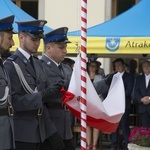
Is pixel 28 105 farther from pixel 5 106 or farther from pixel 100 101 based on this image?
pixel 100 101

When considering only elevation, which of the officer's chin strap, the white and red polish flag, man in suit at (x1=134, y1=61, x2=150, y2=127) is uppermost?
the officer's chin strap

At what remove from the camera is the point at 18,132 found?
5.88m

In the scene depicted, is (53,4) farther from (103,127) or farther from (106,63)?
(103,127)

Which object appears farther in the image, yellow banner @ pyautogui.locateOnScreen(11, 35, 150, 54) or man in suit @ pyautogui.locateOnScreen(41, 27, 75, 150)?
yellow banner @ pyautogui.locateOnScreen(11, 35, 150, 54)

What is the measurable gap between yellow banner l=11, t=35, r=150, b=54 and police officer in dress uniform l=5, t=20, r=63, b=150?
461cm

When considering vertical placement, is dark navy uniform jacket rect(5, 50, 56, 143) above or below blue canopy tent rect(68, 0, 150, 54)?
below

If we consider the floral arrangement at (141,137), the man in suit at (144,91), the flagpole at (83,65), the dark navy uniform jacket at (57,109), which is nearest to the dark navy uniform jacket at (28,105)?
the dark navy uniform jacket at (57,109)

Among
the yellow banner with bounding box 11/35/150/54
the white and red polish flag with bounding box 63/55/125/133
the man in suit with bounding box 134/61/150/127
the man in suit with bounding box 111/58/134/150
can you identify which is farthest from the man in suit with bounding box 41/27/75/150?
the man in suit with bounding box 111/58/134/150

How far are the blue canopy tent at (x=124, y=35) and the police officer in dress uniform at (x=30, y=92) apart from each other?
15.3 ft

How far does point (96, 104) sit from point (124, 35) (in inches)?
208

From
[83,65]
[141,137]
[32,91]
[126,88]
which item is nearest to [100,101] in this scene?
[83,65]

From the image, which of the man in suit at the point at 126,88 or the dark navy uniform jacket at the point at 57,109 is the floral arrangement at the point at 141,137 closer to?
the man in suit at the point at 126,88

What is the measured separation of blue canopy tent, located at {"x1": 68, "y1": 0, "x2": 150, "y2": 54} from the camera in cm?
1063

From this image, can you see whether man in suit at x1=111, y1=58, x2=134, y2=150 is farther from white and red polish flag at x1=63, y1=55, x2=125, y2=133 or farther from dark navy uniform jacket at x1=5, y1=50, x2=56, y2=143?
dark navy uniform jacket at x1=5, y1=50, x2=56, y2=143
